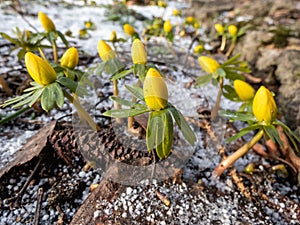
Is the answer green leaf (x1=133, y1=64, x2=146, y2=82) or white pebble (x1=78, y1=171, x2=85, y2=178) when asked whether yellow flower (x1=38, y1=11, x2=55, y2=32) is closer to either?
green leaf (x1=133, y1=64, x2=146, y2=82)

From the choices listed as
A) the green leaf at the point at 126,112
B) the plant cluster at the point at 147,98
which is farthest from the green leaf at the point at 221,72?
the green leaf at the point at 126,112

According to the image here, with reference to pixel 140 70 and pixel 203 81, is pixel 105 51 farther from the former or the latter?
pixel 203 81

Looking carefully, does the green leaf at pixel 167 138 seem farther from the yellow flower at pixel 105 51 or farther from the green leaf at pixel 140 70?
the yellow flower at pixel 105 51

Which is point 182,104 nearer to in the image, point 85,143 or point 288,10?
point 85,143

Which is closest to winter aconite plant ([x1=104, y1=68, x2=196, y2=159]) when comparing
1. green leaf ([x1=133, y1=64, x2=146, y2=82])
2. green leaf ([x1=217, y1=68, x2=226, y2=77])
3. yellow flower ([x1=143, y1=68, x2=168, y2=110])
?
yellow flower ([x1=143, y1=68, x2=168, y2=110])

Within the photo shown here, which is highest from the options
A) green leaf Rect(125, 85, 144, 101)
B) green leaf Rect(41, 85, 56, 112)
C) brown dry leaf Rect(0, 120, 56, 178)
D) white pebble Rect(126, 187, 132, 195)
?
green leaf Rect(41, 85, 56, 112)

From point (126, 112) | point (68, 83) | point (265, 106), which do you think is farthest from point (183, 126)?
point (68, 83)
